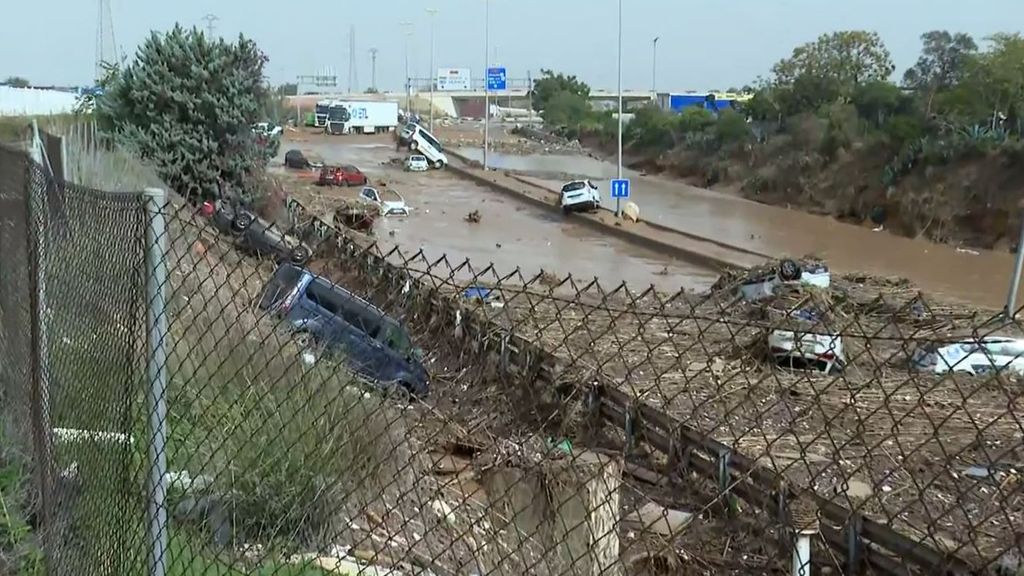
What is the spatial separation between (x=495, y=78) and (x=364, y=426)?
6510 cm

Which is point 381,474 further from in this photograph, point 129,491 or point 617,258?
point 617,258

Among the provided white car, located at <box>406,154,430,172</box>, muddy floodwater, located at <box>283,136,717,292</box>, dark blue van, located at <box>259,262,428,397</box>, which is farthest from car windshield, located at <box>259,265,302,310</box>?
white car, located at <box>406,154,430,172</box>

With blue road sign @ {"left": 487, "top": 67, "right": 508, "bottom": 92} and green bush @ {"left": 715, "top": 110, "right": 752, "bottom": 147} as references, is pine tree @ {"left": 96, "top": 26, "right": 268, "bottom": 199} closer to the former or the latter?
blue road sign @ {"left": 487, "top": 67, "right": 508, "bottom": 92}

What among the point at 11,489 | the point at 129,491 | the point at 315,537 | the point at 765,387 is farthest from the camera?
the point at 765,387

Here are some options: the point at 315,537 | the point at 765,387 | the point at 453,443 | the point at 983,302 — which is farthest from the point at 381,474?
the point at 983,302

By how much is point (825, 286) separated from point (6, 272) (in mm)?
17753

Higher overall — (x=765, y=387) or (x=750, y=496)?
(x=750, y=496)

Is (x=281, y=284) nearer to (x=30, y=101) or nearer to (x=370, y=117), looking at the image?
(x=30, y=101)

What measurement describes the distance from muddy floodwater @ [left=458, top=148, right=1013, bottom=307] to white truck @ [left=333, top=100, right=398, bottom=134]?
37320mm

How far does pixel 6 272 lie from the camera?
5.13 meters

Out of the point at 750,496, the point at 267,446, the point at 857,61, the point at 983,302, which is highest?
the point at 857,61

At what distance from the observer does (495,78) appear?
67.5m

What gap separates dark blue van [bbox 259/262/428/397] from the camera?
191 inches

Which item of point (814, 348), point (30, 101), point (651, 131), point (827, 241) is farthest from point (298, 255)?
point (651, 131)
